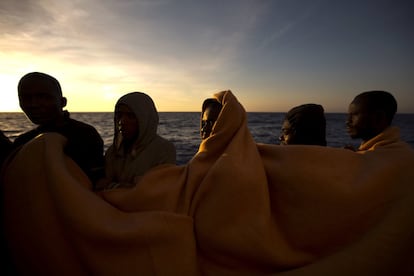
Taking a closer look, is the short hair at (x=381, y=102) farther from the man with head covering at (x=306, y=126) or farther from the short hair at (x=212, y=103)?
the short hair at (x=212, y=103)

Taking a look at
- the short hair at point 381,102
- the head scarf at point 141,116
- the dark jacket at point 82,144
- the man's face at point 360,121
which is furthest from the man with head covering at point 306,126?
the dark jacket at point 82,144

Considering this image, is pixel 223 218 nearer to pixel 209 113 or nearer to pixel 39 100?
pixel 209 113

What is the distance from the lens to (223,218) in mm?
1559

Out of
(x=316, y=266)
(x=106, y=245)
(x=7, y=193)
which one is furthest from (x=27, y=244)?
(x=316, y=266)

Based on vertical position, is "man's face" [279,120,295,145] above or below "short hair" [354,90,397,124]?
below

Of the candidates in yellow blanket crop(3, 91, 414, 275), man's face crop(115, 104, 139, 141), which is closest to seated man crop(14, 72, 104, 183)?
man's face crop(115, 104, 139, 141)

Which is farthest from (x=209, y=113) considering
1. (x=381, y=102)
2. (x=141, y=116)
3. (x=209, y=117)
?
(x=381, y=102)

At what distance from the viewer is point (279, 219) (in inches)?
66.5

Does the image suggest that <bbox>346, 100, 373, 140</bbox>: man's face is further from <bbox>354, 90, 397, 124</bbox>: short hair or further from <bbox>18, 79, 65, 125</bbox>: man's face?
<bbox>18, 79, 65, 125</bbox>: man's face

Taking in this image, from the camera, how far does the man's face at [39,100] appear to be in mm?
2111

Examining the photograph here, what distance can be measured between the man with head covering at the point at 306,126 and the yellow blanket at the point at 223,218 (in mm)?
591

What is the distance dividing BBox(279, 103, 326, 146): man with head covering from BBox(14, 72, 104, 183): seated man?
1.92 m

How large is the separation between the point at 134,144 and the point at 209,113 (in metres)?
0.87

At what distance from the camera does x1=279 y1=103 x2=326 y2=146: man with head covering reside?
2.27 m
